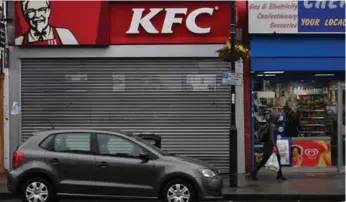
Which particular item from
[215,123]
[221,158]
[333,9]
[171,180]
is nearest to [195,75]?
[215,123]

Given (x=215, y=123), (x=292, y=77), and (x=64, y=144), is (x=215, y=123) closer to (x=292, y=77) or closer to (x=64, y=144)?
(x=292, y=77)

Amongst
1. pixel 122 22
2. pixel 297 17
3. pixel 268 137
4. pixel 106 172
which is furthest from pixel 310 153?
pixel 106 172

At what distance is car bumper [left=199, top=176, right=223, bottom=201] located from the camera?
9.93m

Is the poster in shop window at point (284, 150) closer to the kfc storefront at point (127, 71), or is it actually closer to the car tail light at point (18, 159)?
the kfc storefront at point (127, 71)

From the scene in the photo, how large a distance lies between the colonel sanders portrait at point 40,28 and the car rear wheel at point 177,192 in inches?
263

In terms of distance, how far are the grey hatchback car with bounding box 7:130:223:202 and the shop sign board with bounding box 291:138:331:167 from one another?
571 cm

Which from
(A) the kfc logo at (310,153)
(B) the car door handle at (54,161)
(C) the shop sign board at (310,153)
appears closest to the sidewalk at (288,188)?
(C) the shop sign board at (310,153)

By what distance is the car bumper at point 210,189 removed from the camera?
32.6ft

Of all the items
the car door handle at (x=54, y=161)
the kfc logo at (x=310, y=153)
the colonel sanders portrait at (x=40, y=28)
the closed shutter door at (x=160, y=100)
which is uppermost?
the colonel sanders portrait at (x=40, y=28)

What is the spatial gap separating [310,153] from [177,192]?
21.7ft

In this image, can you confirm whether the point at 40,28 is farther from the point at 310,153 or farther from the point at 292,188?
the point at 310,153

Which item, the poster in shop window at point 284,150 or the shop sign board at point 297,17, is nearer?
the shop sign board at point 297,17

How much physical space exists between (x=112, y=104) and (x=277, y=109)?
15.6 feet

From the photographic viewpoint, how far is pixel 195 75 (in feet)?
49.9
